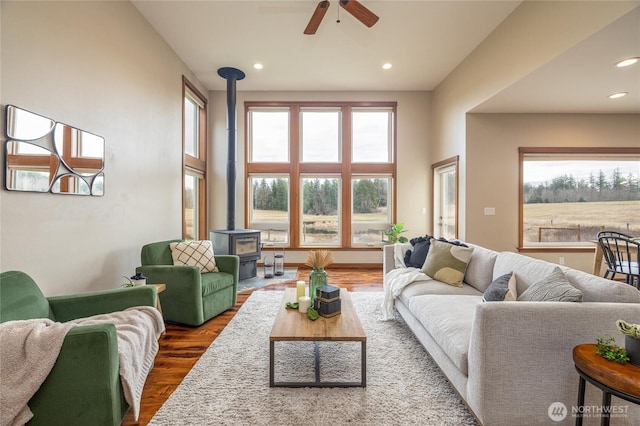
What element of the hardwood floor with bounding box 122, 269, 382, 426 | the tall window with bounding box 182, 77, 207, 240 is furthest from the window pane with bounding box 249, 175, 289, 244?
the hardwood floor with bounding box 122, 269, 382, 426

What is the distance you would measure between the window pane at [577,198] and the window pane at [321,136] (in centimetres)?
332

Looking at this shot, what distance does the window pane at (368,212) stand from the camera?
19.2 feet

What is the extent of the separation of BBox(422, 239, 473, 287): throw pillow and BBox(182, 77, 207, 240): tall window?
145 inches

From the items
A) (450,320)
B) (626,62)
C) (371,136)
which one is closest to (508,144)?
(626,62)

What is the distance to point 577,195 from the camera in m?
4.61

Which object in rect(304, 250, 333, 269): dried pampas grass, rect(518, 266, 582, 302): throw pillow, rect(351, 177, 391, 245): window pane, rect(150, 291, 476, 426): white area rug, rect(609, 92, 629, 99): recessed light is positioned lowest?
rect(150, 291, 476, 426): white area rug

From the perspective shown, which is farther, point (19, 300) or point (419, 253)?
point (419, 253)

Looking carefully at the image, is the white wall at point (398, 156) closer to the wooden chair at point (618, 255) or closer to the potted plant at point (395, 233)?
the potted plant at point (395, 233)

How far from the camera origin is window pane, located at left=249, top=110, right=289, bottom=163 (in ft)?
19.2

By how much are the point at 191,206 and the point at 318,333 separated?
4.05m

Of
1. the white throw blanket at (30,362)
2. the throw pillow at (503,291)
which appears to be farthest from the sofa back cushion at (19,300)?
the throw pillow at (503,291)

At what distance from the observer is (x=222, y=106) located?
5707mm

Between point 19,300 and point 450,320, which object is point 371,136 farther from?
point 19,300

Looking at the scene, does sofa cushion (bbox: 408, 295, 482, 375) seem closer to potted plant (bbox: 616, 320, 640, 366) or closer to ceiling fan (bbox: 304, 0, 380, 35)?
potted plant (bbox: 616, 320, 640, 366)
